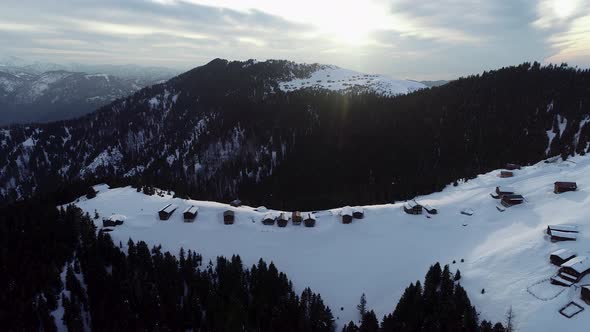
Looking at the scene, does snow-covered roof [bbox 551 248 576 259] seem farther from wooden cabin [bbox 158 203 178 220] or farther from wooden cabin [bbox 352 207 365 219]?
wooden cabin [bbox 158 203 178 220]

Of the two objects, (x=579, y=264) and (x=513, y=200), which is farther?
(x=513, y=200)

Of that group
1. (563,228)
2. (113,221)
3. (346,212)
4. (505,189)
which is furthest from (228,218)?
(505,189)

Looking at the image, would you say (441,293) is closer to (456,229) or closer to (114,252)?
(456,229)

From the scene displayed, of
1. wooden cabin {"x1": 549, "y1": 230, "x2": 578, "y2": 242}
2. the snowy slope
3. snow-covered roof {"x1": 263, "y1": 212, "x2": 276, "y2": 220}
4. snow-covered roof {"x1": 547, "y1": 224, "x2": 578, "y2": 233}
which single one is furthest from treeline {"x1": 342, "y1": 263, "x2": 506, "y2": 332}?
snow-covered roof {"x1": 263, "y1": 212, "x2": 276, "y2": 220}

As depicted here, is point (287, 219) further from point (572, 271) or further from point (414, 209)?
point (572, 271)

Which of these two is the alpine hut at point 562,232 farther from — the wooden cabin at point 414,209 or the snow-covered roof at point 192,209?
the snow-covered roof at point 192,209

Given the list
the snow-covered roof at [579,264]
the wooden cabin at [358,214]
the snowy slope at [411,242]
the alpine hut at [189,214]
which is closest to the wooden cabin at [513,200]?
the snowy slope at [411,242]

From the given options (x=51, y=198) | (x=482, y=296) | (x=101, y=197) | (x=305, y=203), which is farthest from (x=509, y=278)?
(x=51, y=198)
